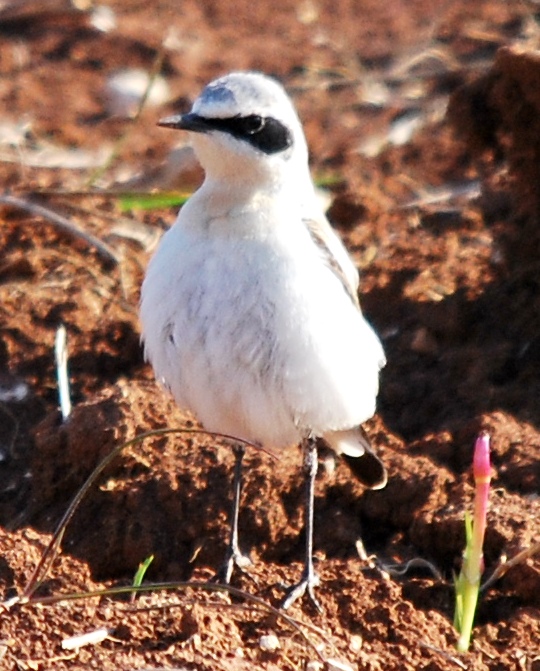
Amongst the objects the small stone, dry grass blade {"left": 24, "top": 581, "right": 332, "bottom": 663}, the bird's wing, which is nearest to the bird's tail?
the bird's wing

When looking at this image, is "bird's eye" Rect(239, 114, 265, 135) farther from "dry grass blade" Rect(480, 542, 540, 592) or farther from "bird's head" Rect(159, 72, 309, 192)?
"dry grass blade" Rect(480, 542, 540, 592)

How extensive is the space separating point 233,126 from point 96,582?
1.94 m

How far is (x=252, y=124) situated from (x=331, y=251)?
61 centimetres

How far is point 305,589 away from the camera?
18.6ft

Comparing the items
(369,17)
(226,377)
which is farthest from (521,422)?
(369,17)

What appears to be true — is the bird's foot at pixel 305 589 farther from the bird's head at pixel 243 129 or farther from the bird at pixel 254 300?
the bird's head at pixel 243 129

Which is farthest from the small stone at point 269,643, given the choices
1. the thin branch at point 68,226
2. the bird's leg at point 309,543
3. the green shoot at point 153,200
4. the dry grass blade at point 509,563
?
the thin branch at point 68,226

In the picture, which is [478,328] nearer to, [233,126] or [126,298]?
[126,298]

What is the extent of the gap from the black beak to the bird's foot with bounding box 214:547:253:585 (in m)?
1.73

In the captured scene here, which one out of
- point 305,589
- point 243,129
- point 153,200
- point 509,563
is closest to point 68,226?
point 153,200

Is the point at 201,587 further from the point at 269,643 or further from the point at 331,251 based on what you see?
the point at 331,251

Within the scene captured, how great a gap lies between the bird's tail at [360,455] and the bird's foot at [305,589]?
2.08 feet

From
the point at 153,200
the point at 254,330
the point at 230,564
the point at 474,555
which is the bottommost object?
the point at 230,564

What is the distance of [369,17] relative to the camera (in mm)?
12672
